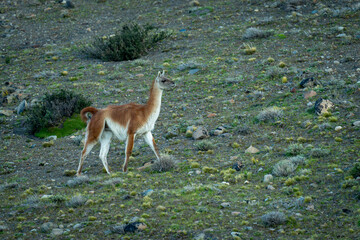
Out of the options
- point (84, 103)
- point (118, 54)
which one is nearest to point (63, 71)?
point (118, 54)

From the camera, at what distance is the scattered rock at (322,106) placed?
1355cm

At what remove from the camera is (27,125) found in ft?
53.2

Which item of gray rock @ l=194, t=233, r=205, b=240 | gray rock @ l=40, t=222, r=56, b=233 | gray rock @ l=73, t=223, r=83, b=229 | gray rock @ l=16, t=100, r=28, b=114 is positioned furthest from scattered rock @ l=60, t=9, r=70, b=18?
gray rock @ l=194, t=233, r=205, b=240

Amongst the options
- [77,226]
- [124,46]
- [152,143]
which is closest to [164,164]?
[152,143]

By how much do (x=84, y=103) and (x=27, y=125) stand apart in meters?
2.06

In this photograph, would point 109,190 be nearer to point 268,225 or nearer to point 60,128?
point 268,225

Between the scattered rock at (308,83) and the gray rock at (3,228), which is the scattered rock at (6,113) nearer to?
the gray rock at (3,228)

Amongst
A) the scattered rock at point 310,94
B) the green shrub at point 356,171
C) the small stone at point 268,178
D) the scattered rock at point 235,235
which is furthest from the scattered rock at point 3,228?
the scattered rock at point 310,94

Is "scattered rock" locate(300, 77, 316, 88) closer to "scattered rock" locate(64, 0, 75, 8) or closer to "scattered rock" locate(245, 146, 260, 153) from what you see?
"scattered rock" locate(245, 146, 260, 153)

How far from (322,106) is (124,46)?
11.0 meters

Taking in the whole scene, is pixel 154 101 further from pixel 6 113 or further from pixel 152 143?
pixel 6 113

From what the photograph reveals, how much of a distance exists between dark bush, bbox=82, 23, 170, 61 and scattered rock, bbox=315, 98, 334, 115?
34.2 ft

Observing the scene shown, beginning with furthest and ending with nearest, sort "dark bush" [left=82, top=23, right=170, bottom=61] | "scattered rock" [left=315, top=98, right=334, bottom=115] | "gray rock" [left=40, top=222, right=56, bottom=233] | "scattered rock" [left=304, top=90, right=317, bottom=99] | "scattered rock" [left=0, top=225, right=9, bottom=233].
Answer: "dark bush" [left=82, top=23, right=170, bottom=61], "scattered rock" [left=304, top=90, right=317, bottom=99], "scattered rock" [left=315, top=98, right=334, bottom=115], "scattered rock" [left=0, top=225, right=9, bottom=233], "gray rock" [left=40, top=222, right=56, bottom=233]

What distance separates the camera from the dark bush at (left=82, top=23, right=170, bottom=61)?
72.0 ft
